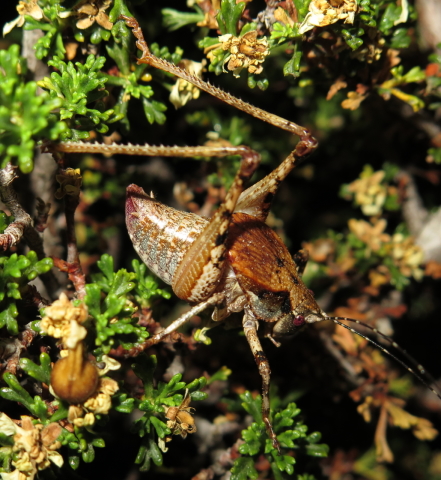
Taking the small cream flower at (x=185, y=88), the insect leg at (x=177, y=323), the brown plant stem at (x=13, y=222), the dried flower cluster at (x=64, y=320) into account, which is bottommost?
the insect leg at (x=177, y=323)

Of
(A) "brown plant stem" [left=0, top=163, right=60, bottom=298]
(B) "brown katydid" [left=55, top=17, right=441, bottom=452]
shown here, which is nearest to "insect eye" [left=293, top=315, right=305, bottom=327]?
(B) "brown katydid" [left=55, top=17, right=441, bottom=452]

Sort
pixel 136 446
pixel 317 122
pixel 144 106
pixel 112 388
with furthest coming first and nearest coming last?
pixel 317 122 < pixel 136 446 < pixel 144 106 < pixel 112 388

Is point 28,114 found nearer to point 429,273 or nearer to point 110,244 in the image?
point 110,244

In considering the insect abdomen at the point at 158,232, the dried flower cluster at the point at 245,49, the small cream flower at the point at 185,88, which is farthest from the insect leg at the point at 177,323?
the dried flower cluster at the point at 245,49

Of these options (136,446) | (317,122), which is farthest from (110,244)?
(317,122)

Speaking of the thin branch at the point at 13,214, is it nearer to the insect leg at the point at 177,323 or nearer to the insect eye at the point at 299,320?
the insect leg at the point at 177,323
